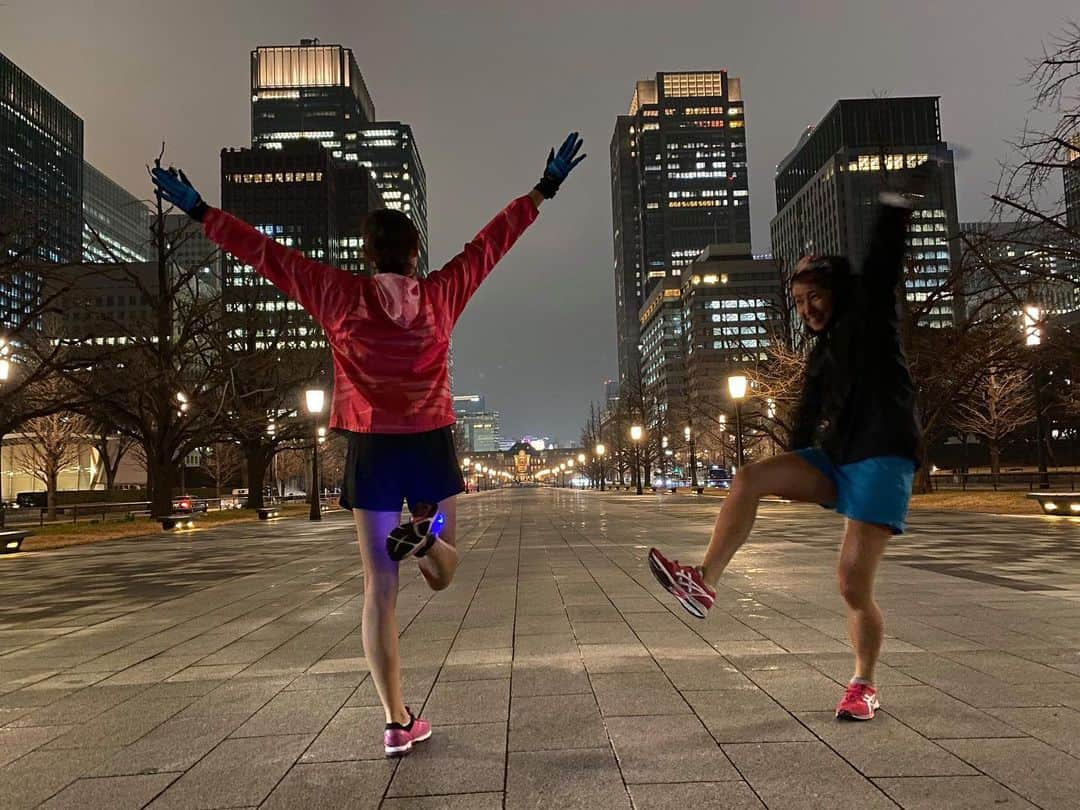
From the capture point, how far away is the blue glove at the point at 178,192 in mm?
3184

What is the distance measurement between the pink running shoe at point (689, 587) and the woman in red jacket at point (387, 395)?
0.92 meters

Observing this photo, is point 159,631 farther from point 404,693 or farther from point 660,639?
point 660,639

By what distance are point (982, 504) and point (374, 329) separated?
22846mm

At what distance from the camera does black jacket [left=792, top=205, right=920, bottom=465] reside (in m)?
3.13

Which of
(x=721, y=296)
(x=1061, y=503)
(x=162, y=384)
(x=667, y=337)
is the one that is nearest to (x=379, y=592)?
(x=1061, y=503)

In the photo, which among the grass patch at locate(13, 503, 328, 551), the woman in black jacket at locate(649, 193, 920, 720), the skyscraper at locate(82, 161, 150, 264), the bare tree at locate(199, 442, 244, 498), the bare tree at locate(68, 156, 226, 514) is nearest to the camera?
the woman in black jacket at locate(649, 193, 920, 720)

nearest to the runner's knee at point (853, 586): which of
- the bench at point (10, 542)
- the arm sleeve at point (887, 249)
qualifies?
the arm sleeve at point (887, 249)

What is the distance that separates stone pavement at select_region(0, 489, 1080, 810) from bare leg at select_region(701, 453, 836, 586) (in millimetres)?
762

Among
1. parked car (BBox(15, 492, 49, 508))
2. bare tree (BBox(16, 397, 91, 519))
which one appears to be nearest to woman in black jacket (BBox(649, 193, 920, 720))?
bare tree (BBox(16, 397, 91, 519))

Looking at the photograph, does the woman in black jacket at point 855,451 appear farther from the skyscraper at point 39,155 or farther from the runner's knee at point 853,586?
the skyscraper at point 39,155

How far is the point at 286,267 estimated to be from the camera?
3189 millimetres

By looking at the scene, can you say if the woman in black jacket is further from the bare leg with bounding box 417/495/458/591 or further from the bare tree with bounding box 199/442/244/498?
the bare tree with bounding box 199/442/244/498

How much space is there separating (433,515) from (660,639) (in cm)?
316

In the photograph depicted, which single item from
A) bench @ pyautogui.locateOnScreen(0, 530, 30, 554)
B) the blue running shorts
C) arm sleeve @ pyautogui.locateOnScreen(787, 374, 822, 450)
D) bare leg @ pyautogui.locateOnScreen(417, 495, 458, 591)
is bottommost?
bench @ pyautogui.locateOnScreen(0, 530, 30, 554)
